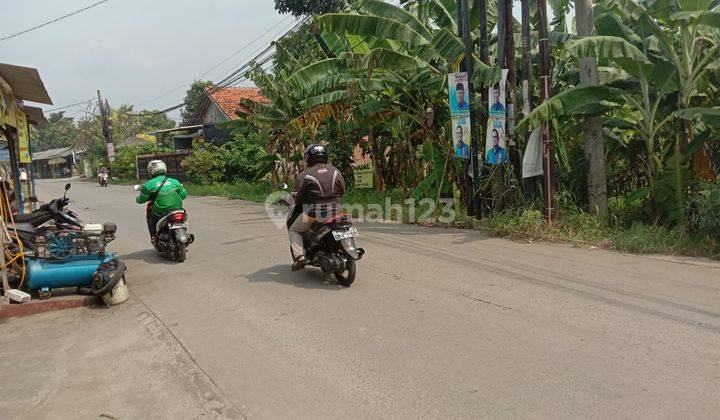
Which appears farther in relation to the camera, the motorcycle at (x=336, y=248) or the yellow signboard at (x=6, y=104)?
the yellow signboard at (x=6, y=104)

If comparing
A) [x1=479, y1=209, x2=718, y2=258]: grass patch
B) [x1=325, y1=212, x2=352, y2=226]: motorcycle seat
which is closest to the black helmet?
[x1=325, y1=212, x2=352, y2=226]: motorcycle seat

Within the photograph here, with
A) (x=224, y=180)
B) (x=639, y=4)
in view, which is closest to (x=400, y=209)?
(x=639, y=4)

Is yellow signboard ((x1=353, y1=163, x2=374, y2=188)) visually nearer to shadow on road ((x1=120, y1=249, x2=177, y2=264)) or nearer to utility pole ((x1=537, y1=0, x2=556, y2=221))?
utility pole ((x1=537, y1=0, x2=556, y2=221))

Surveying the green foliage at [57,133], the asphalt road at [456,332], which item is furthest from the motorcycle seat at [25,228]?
the green foliage at [57,133]

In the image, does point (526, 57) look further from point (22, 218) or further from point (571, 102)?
point (22, 218)

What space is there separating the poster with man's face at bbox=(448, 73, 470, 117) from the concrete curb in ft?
24.1

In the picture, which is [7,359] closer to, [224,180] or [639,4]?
[639,4]

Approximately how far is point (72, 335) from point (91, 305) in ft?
3.63

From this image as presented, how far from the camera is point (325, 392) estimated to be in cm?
387

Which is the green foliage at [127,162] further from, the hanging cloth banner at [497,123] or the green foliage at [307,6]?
the hanging cloth banner at [497,123]

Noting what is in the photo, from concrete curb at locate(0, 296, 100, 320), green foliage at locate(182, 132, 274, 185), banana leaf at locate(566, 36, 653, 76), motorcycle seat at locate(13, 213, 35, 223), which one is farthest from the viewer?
green foliage at locate(182, 132, 274, 185)

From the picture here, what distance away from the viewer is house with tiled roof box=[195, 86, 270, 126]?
1385 inches

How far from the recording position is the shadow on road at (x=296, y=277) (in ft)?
22.7

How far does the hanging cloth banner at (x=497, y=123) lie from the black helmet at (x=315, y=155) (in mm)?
4461
